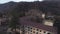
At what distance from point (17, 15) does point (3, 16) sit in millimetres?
314

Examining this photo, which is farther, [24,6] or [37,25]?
[24,6]

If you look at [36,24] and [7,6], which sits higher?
[7,6]

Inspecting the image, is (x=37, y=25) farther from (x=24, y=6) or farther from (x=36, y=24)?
(x=24, y=6)

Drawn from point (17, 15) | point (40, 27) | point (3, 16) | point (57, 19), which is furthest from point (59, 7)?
point (3, 16)

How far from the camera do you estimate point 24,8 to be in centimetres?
238

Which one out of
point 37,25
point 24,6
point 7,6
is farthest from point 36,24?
point 7,6

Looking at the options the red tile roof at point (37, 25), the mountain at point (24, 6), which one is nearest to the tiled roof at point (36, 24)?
the red tile roof at point (37, 25)

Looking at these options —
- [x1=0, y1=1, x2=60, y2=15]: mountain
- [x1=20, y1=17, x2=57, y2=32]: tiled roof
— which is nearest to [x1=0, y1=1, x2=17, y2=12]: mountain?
[x1=0, y1=1, x2=60, y2=15]: mountain

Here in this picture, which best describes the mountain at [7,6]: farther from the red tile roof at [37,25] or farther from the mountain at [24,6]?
the red tile roof at [37,25]

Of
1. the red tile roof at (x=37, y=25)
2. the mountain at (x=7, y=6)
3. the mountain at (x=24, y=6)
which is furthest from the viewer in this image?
the mountain at (x=7, y=6)

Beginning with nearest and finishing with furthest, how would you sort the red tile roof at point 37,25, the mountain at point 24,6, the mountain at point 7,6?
the red tile roof at point 37,25
the mountain at point 24,6
the mountain at point 7,6

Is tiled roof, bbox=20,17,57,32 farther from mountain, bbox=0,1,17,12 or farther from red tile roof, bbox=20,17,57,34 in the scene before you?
mountain, bbox=0,1,17,12

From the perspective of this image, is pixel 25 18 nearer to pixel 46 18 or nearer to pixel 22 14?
pixel 22 14

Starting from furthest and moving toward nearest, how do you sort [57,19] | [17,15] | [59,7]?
[17,15] < [57,19] < [59,7]
